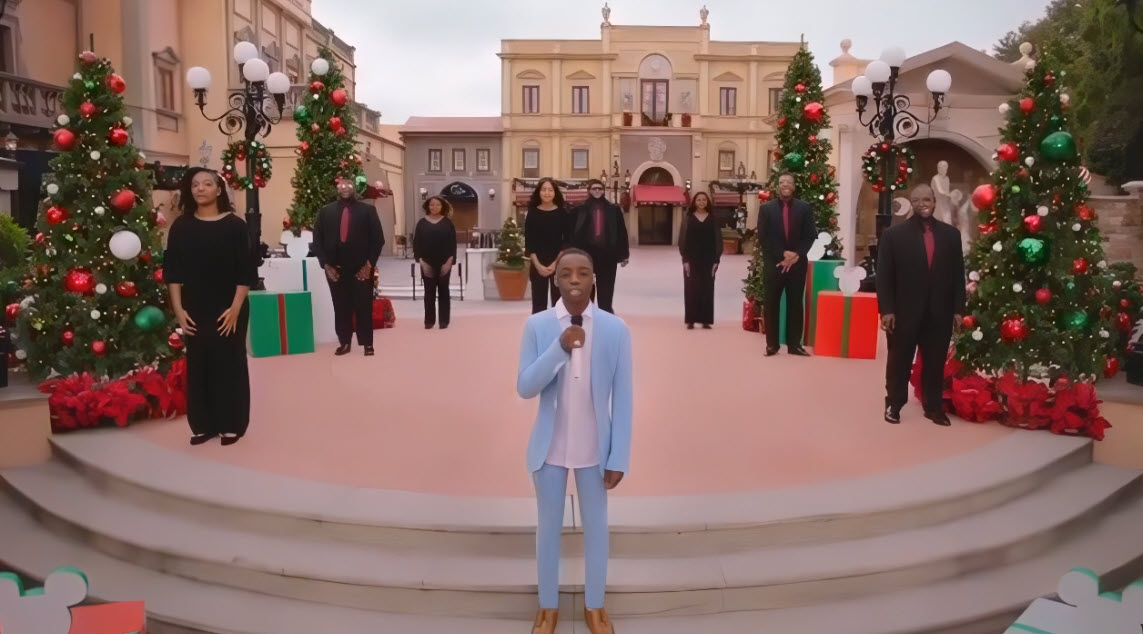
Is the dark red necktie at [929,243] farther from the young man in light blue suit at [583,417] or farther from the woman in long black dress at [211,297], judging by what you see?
the woman in long black dress at [211,297]

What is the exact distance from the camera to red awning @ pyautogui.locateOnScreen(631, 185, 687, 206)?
3834 cm

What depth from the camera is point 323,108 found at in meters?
11.2

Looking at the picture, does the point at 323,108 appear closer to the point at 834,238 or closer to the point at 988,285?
the point at 834,238

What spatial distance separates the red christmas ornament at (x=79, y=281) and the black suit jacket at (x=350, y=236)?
2.84 m

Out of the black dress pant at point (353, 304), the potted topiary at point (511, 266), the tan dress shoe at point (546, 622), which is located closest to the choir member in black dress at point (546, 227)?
the black dress pant at point (353, 304)

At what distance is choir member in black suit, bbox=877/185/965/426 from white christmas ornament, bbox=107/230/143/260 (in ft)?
17.1

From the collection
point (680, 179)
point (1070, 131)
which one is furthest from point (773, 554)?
point (680, 179)

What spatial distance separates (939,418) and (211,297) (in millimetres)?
5041

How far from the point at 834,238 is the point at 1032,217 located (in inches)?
188

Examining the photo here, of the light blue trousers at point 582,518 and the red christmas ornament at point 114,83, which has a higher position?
the red christmas ornament at point 114,83

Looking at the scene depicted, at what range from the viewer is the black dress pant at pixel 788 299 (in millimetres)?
8875

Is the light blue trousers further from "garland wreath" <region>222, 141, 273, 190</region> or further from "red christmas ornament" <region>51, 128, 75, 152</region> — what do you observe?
"garland wreath" <region>222, 141, 273, 190</region>

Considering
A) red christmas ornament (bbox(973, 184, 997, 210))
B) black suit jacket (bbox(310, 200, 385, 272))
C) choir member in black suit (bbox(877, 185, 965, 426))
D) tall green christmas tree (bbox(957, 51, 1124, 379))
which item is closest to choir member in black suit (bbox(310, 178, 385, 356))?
black suit jacket (bbox(310, 200, 385, 272))

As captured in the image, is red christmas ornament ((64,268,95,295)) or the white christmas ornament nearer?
the white christmas ornament
